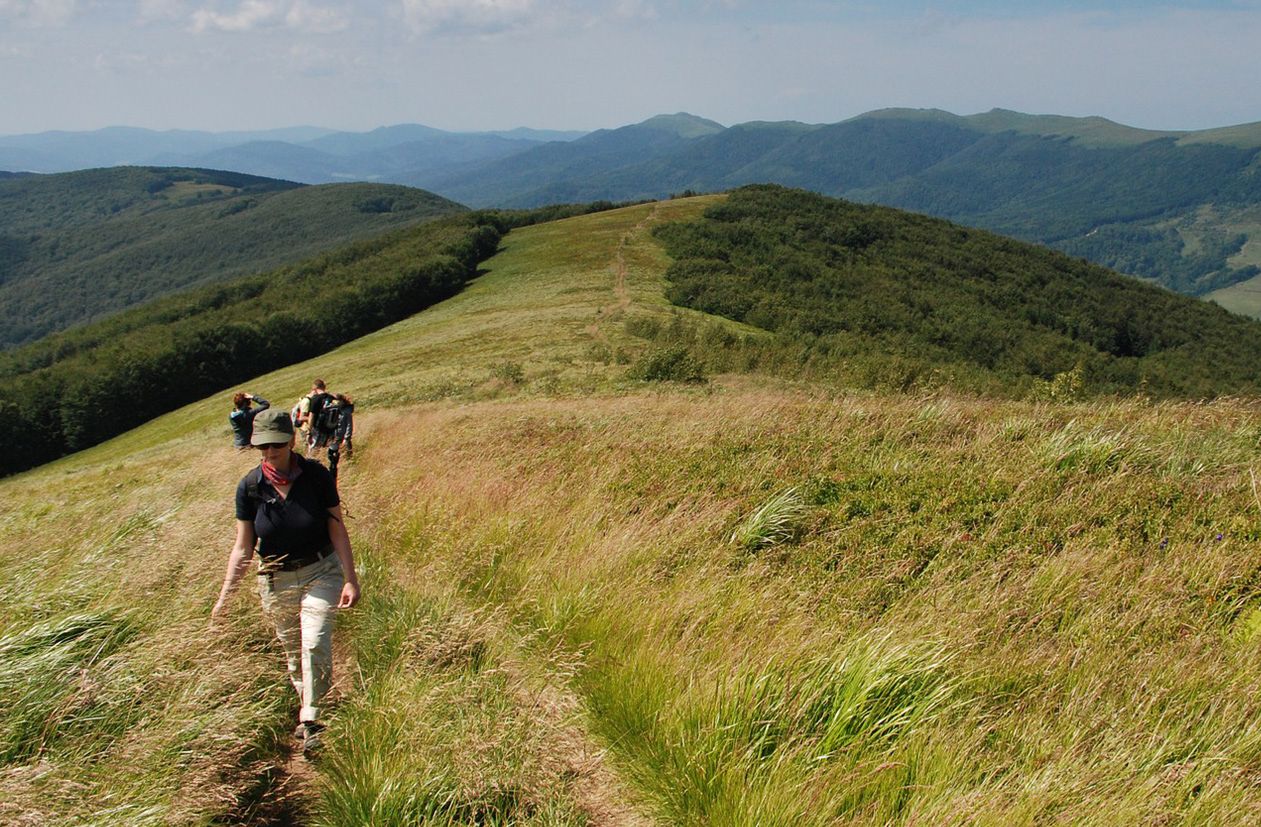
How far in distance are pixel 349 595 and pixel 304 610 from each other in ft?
0.90

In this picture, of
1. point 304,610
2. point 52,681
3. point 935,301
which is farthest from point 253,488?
point 935,301

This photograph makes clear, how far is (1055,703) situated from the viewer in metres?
3.03

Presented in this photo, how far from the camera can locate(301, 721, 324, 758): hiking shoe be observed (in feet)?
11.9

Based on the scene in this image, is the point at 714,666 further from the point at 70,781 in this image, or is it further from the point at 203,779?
the point at 70,781

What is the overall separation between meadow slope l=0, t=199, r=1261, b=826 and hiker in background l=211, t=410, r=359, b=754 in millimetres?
216

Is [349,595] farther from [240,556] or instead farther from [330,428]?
[330,428]

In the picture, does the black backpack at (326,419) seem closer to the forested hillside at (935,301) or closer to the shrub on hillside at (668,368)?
the shrub on hillside at (668,368)

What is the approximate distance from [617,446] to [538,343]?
26.9m

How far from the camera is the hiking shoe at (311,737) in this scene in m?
3.62

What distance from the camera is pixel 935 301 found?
64.9 metres

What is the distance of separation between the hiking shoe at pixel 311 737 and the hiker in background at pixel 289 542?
454 mm

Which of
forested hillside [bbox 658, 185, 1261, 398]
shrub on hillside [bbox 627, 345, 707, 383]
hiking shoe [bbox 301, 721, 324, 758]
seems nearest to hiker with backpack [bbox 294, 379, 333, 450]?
hiking shoe [bbox 301, 721, 324, 758]

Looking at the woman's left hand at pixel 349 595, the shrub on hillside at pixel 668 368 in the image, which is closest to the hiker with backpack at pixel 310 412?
the woman's left hand at pixel 349 595

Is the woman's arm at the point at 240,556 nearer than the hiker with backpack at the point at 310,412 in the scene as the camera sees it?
Yes
